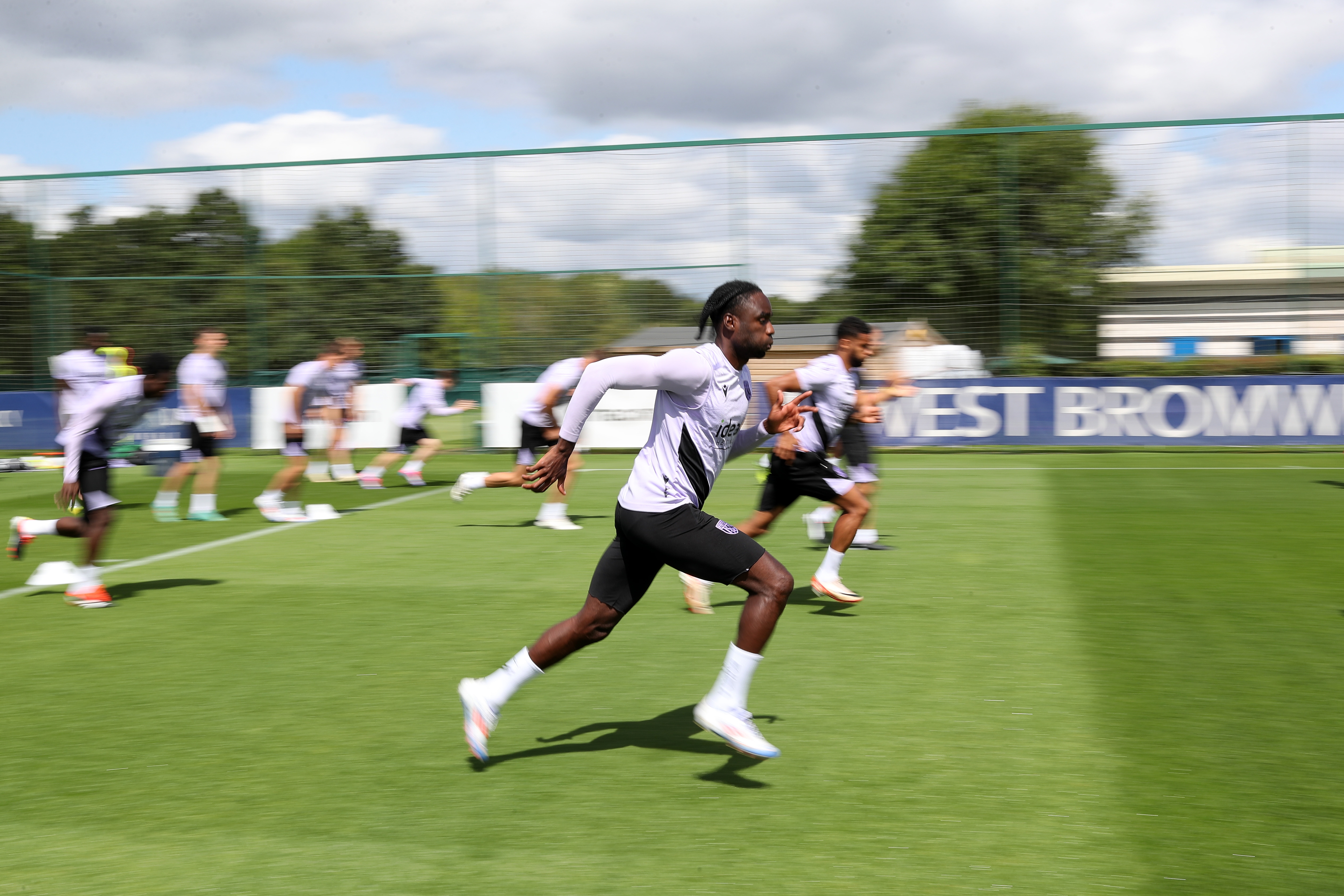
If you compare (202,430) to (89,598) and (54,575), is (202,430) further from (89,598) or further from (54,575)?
(89,598)

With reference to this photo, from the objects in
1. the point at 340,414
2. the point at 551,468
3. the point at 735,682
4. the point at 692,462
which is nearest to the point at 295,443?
the point at 340,414

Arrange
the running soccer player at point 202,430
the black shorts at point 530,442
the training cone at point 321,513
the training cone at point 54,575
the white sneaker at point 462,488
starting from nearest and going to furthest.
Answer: the training cone at point 54,575, the white sneaker at point 462,488, the running soccer player at point 202,430, the black shorts at point 530,442, the training cone at point 321,513

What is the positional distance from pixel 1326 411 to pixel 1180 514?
9.00 metres

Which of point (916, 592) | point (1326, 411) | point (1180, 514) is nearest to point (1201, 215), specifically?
point (1326, 411)

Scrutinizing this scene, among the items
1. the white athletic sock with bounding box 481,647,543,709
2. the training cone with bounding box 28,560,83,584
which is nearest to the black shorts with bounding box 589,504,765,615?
the white athletic sock with bounding box 481,647,543,709

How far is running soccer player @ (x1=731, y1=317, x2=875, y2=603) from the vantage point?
25.3ft

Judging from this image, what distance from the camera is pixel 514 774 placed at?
4.56m

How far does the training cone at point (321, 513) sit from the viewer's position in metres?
12.5

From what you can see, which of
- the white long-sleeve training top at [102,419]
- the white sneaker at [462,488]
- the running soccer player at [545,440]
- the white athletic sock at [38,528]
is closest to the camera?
the white long-sleeve training top at [102,419]

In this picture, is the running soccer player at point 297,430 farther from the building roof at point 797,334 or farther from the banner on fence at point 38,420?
the banner on fence at point 38,420

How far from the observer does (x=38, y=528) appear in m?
8.34

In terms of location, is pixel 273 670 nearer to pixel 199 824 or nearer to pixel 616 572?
pixel 199 824

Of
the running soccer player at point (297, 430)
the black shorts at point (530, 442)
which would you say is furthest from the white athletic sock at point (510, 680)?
the running soccer player at point (297, 430)

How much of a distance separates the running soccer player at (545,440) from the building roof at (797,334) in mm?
8036
